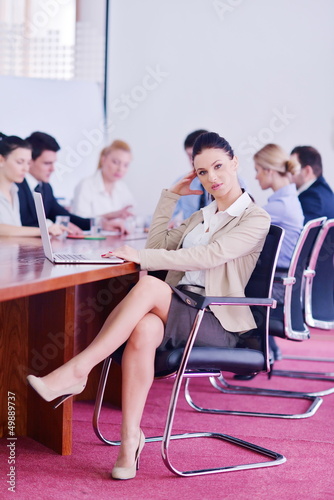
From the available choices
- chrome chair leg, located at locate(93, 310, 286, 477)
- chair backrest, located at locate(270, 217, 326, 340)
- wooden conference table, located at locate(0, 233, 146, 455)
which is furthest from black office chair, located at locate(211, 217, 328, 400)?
wooden conference table, located at locate(0, 233, 146, 455)

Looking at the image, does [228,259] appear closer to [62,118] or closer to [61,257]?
[61,257]

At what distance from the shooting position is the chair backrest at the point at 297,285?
3271mm

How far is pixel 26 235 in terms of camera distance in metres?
3.70

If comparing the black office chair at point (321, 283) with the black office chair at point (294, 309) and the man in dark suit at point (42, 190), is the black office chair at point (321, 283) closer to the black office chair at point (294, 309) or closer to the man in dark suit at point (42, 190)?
the black office chair at point (294, 309)

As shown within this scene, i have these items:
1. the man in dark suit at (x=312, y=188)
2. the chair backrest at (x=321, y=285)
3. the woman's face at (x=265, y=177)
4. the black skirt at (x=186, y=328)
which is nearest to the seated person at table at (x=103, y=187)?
the man in dark suit at (x=312, y=188)

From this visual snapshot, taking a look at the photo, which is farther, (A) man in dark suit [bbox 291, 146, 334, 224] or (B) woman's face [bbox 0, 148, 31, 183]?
(A) man in dark suit [bbox 291, 146, 334, 224]

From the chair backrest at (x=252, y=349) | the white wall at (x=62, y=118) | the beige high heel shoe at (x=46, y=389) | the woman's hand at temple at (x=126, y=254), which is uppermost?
the white wall at (x=62, y=118)

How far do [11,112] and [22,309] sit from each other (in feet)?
11.8

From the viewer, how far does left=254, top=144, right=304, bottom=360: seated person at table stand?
3.92 m

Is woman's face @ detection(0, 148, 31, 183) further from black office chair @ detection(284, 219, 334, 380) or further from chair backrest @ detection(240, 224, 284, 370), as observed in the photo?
chair backrest @ detection(240, 224, 284, 370)

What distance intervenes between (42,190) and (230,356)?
2.30 m

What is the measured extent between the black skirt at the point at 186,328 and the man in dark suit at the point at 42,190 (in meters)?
1.59

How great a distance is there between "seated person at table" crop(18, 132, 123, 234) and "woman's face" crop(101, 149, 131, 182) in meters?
0.82

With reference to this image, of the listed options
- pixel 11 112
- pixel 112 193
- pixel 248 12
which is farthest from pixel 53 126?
pixel 248 12
